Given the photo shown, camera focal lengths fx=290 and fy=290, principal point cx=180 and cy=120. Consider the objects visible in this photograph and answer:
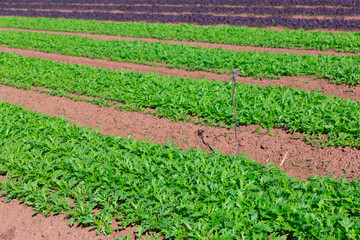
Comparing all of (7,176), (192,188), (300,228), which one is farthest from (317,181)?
(7,176)

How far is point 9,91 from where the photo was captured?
9562 mm

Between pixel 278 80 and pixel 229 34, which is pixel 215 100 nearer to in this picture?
pixel 278 80

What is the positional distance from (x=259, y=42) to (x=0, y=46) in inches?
537

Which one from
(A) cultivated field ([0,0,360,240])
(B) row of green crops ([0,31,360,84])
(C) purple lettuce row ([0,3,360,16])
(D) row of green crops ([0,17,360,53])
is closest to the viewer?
(A) cultivated field ([0,0,360,240])

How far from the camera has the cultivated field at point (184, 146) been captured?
147 inches

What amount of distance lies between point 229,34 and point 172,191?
434 inches

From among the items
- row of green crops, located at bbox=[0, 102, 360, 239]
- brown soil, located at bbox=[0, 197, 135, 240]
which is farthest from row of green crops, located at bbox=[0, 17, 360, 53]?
brown soil, located at bbox=[0, 197, 135, 240]

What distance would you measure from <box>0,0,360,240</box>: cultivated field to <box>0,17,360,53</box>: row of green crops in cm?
15

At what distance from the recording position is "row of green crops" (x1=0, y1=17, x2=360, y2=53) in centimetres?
1131

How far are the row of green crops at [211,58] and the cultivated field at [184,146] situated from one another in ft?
0.20

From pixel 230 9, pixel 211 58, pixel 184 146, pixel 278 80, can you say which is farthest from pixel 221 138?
pixel 230 9

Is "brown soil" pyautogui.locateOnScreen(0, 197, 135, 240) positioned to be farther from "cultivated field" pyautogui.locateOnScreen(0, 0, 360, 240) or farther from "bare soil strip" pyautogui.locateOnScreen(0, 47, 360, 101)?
"bare soil strip" pyautogui.locateOnScreen(0, 47, 360, 101)

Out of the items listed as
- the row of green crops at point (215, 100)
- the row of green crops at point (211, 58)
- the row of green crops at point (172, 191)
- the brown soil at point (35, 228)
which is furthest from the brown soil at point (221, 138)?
the row of green crops at point (211, 58)

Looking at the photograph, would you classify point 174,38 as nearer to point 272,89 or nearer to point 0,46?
point 272,89
